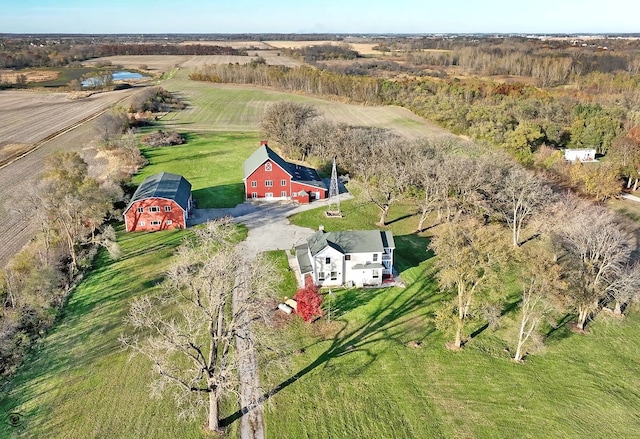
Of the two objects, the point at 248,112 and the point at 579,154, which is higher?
the point at 248,112

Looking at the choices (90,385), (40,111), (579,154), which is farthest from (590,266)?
(40,111)

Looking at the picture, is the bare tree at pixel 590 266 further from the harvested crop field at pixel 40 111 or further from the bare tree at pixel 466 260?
the harvested crop field at pixel 40 111

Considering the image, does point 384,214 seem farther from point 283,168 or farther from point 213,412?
point 213,412

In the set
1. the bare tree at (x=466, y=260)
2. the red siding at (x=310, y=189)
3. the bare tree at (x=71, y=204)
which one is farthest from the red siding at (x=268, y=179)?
the bare tree at (x=466, y=260)

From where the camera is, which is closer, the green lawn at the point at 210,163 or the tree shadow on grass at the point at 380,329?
the tree shadow on grass at the point at 380,329

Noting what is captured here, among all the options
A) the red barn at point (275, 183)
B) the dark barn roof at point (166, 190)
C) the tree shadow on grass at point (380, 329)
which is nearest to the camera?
the tree shadow on grass at point (380, 329)

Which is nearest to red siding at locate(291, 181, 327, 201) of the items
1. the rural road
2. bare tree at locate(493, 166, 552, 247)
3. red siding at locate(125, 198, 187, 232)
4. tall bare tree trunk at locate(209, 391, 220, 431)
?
the rural road

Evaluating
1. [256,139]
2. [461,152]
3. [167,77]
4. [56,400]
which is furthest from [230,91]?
[56,400]
